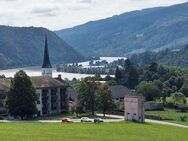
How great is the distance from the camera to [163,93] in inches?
4710

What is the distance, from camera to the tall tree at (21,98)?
230 ft

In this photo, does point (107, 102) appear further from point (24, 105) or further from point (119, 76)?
point (119, 76)

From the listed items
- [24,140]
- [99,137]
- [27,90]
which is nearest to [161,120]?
[27,90]

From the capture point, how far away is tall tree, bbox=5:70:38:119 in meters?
70.1

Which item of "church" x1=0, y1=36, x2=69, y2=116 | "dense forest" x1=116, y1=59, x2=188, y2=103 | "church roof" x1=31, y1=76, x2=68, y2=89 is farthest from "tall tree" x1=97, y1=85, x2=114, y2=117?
"dense forest" x1=116, y1=59, x2=188, y2=103

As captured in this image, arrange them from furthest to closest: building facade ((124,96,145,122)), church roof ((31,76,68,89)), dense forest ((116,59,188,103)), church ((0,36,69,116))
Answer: dense forest ((116,59,188,103)) < church roof ((31,76,68,89)) < church ((0,36,69,116)) < building facade ((124,96,145,122))

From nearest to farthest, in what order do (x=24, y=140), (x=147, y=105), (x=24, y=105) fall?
(x=24, y=140), (x=24, y=105), (x=147, y=105)

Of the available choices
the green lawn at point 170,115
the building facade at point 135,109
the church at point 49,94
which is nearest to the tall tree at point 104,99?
the building facade at point 135,109

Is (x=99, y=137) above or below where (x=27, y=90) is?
below

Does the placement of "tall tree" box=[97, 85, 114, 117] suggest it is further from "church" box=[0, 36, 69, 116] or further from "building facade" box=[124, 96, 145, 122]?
"church" box=[0, 36, 69, 116]

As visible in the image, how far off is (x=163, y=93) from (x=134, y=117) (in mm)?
49132

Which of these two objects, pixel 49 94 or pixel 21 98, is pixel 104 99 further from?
pixel 49 94

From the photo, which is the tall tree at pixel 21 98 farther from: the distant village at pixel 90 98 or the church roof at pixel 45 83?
the church roof at pixel 45 83

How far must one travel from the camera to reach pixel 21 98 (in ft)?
230
